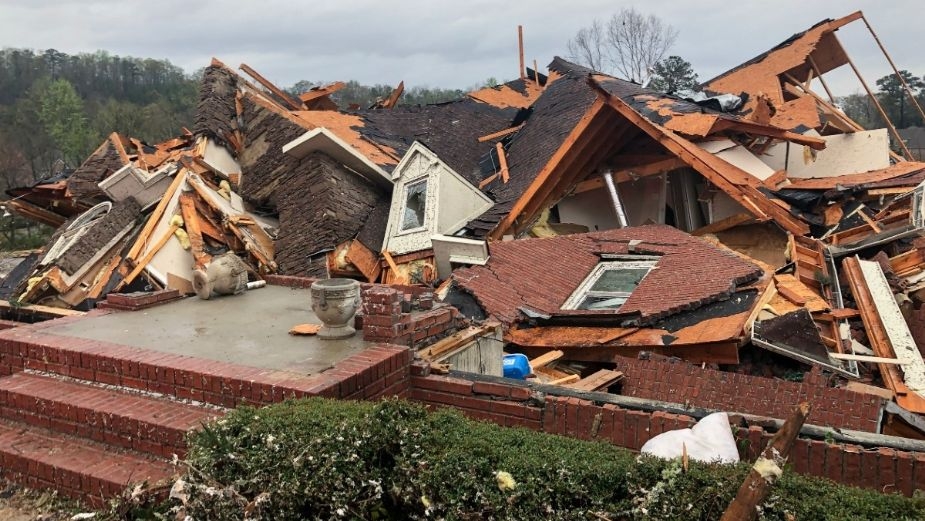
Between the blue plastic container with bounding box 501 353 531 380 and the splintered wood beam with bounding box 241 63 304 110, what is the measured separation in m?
12.9

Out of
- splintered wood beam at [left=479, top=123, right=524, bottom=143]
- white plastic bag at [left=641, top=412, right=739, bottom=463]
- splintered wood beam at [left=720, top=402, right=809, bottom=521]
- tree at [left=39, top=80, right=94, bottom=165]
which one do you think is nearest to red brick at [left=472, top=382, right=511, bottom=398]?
white plastic bag at [left=641, top=412, right=739, bottom=463]

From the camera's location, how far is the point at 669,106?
38.9 ft

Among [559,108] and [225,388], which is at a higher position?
[559,108]

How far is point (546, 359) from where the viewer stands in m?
7.32

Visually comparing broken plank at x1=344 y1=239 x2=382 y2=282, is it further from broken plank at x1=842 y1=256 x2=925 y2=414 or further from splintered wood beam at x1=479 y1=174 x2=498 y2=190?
broken plank at x1=842 y1=256 x2=925 y2=414

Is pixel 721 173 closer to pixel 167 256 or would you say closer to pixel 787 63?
pixel 787 63

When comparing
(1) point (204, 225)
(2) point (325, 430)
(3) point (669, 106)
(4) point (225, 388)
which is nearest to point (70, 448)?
(4) point (225, 388)

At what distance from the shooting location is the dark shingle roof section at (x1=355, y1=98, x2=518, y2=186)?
14969 mm

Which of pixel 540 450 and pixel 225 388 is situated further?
pixel 225 388

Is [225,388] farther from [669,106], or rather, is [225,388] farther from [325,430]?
[669,106]

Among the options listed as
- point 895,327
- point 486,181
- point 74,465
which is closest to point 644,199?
point 486,181

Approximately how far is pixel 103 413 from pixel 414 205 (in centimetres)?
816

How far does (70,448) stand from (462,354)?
10.1ft

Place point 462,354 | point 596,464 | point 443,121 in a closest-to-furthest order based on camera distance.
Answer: point 596,464, point 462,354, point 443,121
